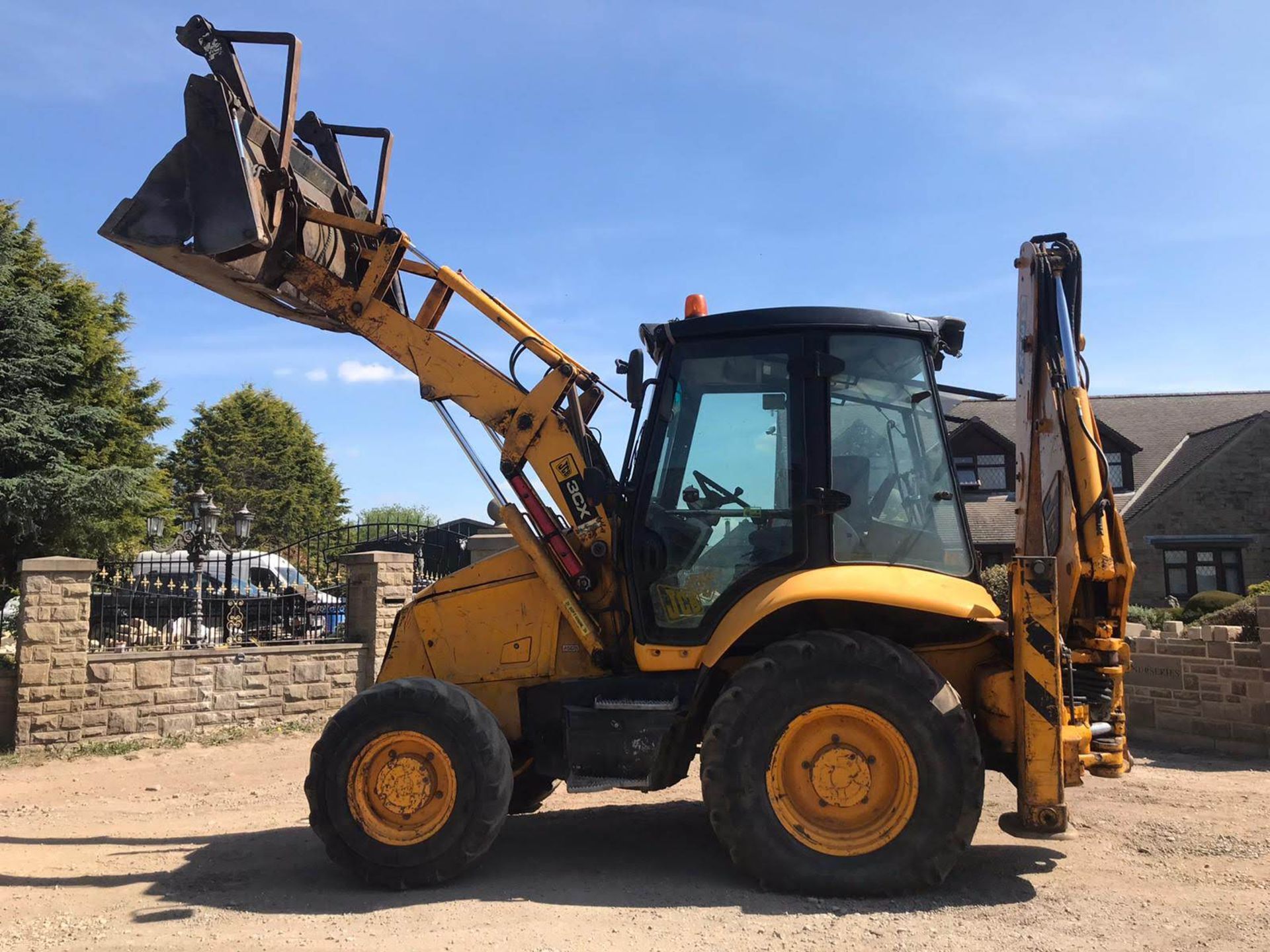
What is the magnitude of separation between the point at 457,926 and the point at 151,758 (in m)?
6.28

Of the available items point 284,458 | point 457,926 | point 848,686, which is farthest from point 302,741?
point 284,458

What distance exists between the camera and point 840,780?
4.55 m

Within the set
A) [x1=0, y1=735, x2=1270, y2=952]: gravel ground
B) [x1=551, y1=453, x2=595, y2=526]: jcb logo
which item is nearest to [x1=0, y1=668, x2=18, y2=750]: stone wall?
[x1=0, y1=735, x2=1270, y2=952]: gravel ground

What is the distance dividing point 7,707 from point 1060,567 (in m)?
9.24

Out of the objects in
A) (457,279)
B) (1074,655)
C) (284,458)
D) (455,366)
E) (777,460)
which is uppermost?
(284,458)

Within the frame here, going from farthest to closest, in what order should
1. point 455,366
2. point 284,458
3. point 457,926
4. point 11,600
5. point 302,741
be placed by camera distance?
point 284,458
point 11,600
point 302,741
point 455,366
point 457,926

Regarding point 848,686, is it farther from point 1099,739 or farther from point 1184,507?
point 1184,507

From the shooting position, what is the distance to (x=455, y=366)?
5.73m

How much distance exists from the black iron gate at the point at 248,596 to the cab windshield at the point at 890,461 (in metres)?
7.92

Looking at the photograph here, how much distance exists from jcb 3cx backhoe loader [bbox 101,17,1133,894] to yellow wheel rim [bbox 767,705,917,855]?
0.01 metres

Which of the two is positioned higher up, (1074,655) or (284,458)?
(284,458)

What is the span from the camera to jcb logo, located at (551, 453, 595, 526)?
17.9 feet

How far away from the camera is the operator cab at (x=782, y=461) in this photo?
496 centimetres

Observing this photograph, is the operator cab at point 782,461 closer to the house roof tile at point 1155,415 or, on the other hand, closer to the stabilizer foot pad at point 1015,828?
the stabilizer foot pad at point 1015,828
